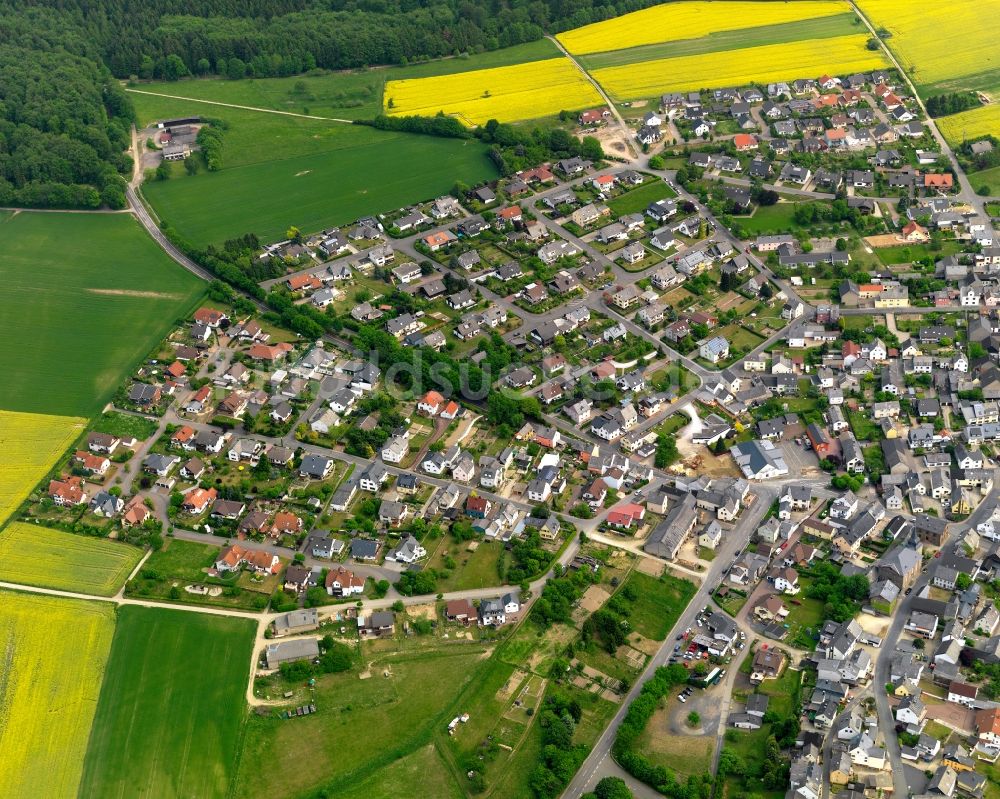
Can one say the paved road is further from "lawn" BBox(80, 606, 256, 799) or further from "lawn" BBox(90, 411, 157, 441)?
"lawn" BBox(90, 411, 157, 441)

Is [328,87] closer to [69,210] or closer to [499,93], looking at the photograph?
[499,93]

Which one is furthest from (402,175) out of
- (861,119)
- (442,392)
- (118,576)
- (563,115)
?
(118,576)

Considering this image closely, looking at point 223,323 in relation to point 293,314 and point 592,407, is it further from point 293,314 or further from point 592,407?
point 592,407

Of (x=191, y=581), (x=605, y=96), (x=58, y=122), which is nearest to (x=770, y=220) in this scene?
(x=605, y=96)

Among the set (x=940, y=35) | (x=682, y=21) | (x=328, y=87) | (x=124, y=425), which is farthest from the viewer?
(x=682, y=21)

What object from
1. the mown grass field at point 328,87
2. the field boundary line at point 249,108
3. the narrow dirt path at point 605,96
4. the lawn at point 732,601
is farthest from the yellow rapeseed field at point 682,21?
the lawn at point 732,601

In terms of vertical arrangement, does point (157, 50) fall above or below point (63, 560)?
above

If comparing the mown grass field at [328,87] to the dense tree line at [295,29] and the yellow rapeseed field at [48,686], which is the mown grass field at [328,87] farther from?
the yellow rapeseed field at [48,686]
